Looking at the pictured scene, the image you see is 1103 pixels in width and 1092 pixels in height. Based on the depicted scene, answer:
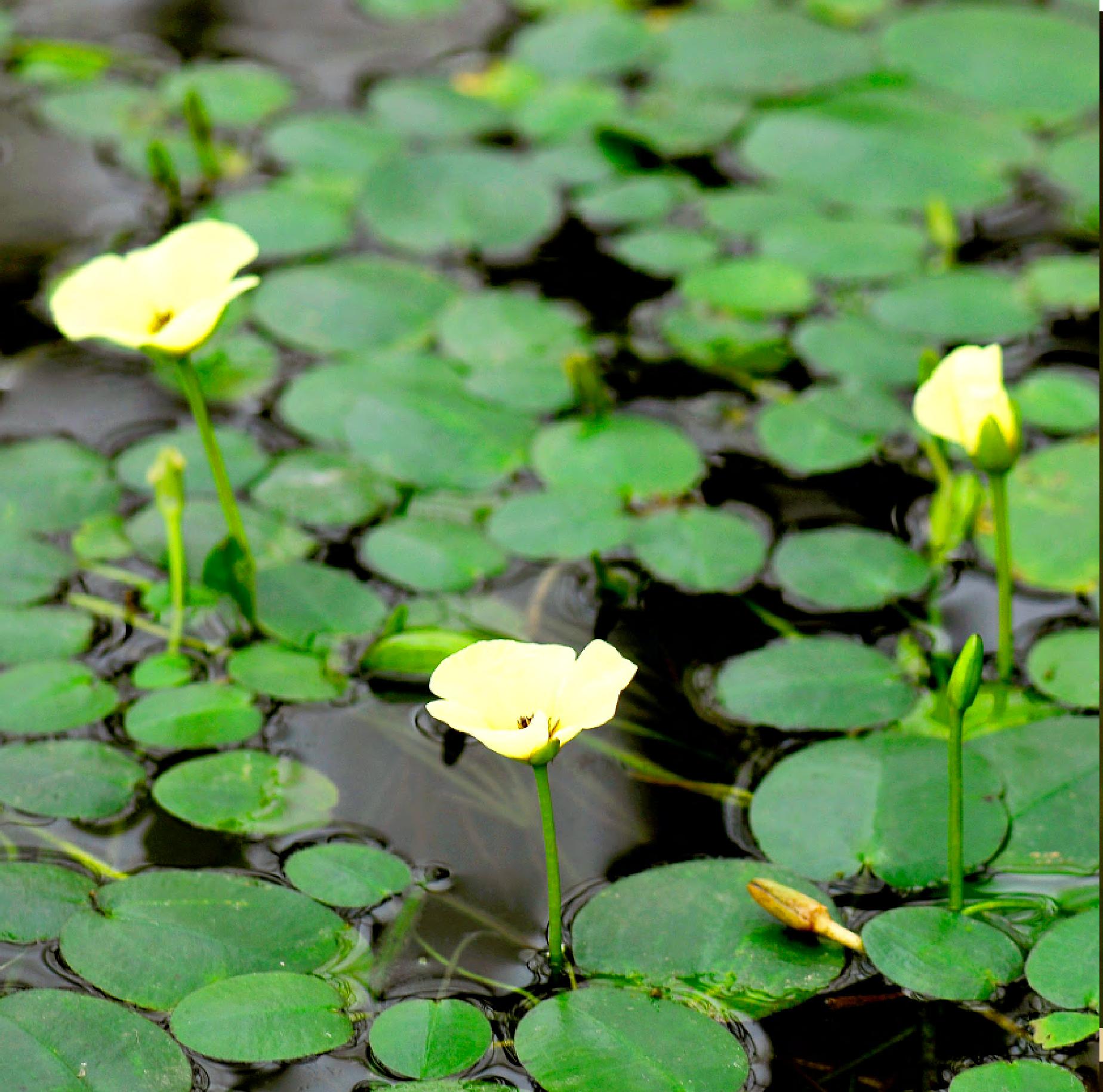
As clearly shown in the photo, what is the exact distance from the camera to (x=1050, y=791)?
1.25 metres

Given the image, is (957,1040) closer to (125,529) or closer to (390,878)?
(390,878)

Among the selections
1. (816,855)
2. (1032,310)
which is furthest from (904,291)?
(816,855)

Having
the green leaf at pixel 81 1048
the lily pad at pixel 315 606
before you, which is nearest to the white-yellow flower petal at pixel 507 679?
the green leaf at pixel 81 1048

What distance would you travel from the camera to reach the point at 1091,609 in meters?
1.46

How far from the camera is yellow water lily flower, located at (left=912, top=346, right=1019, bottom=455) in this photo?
1202 millimetres

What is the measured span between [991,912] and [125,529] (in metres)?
0.99

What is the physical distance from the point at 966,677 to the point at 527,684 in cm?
33

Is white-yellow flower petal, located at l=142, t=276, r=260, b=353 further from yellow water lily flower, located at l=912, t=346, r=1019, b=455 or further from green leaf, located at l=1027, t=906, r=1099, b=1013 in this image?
green leaf, located at l=1027, t=906, r=1099, b=1013

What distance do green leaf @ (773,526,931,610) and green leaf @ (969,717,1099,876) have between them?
0.73 feet

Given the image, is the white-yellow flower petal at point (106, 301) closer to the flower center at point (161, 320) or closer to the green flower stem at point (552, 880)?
the flower center at point (161, 320)

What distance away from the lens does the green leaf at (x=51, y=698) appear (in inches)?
51.5

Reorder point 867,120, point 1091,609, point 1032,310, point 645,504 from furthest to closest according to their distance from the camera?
point 867,120, point 1032,310, point 645,504, point 1091,609

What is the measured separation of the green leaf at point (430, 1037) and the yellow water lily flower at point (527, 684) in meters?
0.24

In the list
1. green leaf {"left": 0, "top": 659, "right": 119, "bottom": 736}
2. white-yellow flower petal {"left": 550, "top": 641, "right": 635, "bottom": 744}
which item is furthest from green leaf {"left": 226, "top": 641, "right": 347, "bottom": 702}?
white-yellow flower petal {"left": 550, "top": 641, "right": 635, "bottom": 744}
